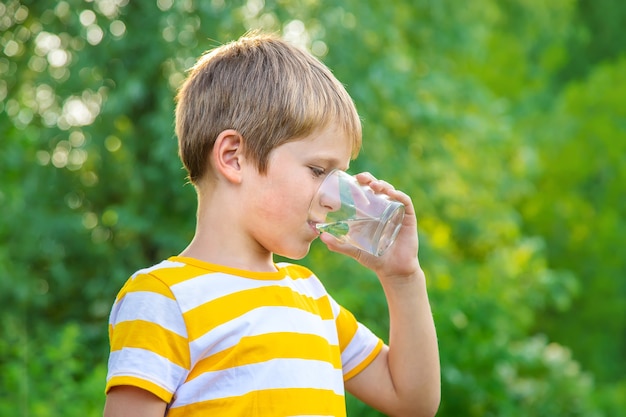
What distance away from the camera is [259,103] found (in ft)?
5.43

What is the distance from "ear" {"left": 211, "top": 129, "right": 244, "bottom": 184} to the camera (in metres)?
1.64

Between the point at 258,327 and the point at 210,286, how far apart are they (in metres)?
0.11

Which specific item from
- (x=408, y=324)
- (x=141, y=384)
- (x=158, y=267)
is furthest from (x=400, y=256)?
(x=141, y=384)

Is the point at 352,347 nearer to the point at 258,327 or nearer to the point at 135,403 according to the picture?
the point at 258,327

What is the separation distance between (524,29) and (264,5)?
7.22 meters

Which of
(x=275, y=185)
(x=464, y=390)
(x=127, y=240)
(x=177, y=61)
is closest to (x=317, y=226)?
(x=275, y=185)

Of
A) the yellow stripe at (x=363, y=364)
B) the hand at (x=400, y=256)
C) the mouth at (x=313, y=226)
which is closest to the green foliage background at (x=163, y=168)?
the yellow stripe at (x=363, y=364)

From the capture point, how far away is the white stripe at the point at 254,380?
1.48 m

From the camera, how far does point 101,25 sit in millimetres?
5508

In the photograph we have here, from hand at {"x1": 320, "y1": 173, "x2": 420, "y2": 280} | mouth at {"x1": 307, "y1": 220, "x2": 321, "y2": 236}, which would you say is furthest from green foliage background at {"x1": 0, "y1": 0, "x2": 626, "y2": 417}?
mouth at {"x1": 307, "y1": 220, "x2": 321, "y2": 236}

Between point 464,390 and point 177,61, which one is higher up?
point 177,61

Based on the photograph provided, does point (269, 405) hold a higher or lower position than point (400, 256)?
lower

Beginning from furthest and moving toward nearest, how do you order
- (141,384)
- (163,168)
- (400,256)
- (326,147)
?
(163,168) → (400,256) → (326,147) → (141,384)

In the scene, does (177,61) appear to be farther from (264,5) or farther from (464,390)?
(464,390)
